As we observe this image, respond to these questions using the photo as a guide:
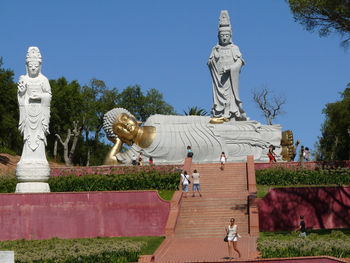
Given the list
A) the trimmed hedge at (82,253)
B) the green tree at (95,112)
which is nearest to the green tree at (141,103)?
the green tree at (95,112)

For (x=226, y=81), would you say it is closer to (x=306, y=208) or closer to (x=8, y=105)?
(x=306, y=208)

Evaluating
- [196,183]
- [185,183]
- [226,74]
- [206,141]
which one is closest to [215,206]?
[196,183]

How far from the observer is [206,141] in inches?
1404

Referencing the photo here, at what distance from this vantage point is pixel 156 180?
30344mm

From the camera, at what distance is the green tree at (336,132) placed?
188ft

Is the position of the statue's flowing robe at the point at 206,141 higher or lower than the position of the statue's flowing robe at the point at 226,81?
lower

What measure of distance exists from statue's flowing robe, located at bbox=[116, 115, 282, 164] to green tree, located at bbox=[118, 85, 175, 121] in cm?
2633

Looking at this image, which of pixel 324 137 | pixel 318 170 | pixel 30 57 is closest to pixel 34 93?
pixel 30 57

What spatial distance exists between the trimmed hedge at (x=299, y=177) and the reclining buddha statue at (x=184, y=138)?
437cm

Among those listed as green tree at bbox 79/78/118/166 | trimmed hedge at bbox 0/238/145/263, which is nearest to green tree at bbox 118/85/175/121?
green tree at bbox 79/78/118/166

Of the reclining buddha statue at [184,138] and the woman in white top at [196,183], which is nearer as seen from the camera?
the woman in white top at [196,183]

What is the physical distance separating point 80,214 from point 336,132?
3726cm

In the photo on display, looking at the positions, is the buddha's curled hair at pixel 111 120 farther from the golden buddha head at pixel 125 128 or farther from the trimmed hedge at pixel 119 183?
the trimmed hedge at pixel 119 183

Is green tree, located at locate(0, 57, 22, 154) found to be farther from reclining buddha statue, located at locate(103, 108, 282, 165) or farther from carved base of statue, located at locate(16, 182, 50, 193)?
carved base of statue, located at locate(16, 182, 50, 193)
